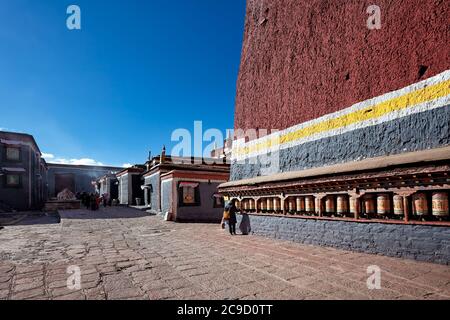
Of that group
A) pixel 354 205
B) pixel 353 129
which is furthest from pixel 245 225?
pixel 353 129

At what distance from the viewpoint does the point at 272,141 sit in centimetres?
1002

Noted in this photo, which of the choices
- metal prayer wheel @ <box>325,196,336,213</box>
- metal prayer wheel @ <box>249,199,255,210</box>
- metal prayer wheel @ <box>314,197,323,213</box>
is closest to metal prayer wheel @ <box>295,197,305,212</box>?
metal prayer wheel @ <box>314,197,323,213</box>

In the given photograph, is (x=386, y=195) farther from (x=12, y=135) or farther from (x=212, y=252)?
(x=12, y=135)

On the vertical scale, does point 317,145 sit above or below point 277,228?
above

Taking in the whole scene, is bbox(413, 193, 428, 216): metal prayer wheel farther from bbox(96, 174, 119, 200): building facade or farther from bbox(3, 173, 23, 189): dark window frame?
bbox(96, 174, 119, 200): building facade

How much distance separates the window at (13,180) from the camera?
25.9 meters

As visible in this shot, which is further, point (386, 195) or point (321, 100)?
point (321, 100)

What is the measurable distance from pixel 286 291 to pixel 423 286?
1880mm

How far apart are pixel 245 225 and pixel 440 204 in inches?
259

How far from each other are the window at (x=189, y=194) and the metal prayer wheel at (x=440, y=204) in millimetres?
14151

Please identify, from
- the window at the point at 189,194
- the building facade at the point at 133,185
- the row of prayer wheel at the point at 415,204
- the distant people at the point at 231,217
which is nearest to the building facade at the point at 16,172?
the building facade at the point at 133,185

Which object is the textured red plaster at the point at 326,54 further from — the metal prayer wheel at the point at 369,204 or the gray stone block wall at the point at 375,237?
the gray stone block wall at the point at 375,237

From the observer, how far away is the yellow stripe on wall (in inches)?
213
